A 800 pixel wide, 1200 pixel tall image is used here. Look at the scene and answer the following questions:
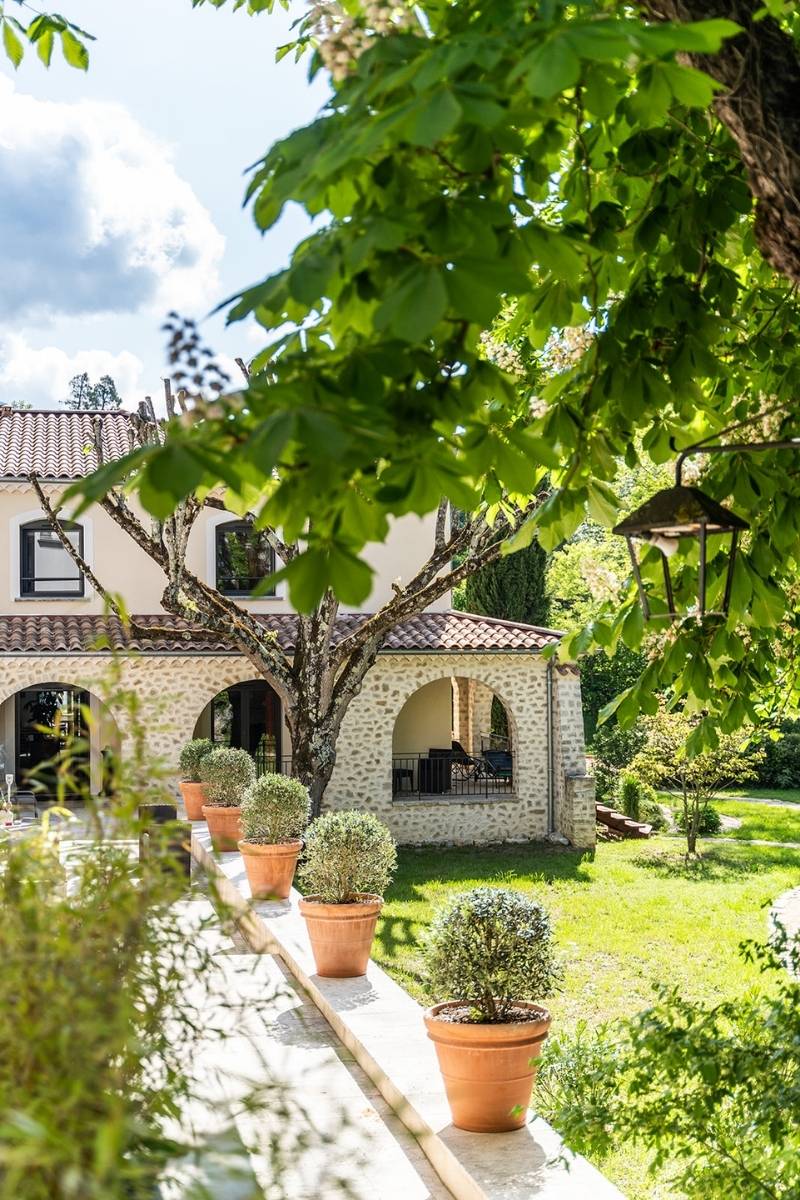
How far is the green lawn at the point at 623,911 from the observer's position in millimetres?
10477

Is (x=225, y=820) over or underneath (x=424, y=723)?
underneath

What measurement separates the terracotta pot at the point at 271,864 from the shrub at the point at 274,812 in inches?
6.2

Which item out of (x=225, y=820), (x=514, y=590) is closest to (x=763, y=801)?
(x=514, y=590)

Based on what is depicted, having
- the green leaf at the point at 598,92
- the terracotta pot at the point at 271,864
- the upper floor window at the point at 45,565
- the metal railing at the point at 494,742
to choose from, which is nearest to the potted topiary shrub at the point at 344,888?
the terracotta pot at the point at 271,864

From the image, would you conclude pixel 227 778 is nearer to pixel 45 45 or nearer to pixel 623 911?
pixel 623 911

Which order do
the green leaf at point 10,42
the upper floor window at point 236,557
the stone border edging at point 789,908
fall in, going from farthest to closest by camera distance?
the upper floor window at point 236,557, the stone border edging at point 789,908, the green leaf at point 10,42

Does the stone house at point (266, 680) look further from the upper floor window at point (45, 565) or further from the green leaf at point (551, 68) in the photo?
the green leaf at point (551, 68)

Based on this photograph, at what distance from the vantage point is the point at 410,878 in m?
16.4

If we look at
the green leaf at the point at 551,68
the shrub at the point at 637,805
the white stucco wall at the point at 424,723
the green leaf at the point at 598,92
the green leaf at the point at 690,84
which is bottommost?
the shrub at the point at 637,805

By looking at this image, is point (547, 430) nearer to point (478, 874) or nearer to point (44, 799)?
point (478, 874)

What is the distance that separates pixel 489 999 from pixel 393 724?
14.0 meters

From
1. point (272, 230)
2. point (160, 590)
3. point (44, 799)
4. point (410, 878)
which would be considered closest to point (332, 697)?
point (410, 878)

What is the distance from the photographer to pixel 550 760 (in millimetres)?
20156

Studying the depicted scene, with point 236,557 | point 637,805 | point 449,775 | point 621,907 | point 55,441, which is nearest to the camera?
point 621,907
